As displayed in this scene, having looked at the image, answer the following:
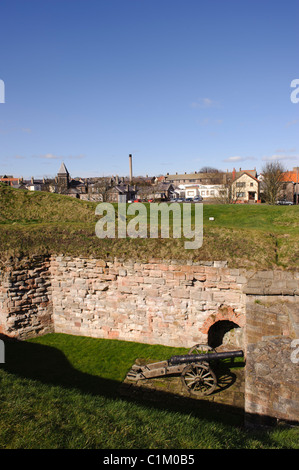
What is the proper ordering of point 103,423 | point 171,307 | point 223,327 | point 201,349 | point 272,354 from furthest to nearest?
point 223,327 → point 171,307 → point 201,349 → point 272,354 → point 103,423

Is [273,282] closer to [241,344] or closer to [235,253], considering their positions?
[235,253]

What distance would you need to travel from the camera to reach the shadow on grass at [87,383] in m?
7.14

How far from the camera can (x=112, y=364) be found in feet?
29.5

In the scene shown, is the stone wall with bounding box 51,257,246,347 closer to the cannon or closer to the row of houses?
the cannon

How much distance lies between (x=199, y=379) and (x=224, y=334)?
8.77 ft

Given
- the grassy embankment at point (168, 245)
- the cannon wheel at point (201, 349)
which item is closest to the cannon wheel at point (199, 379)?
the cannon wheel at point (201, 349)

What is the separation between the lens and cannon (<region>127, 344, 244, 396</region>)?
754 centimetres

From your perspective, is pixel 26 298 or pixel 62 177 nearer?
pixel 26 298

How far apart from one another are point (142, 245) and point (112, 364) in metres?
3.85

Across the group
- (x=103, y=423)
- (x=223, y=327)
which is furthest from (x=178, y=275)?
(x=103, y=423)

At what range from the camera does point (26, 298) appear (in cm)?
1052

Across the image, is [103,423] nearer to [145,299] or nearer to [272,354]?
[272,354]

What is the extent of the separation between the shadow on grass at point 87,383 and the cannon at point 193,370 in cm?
32
